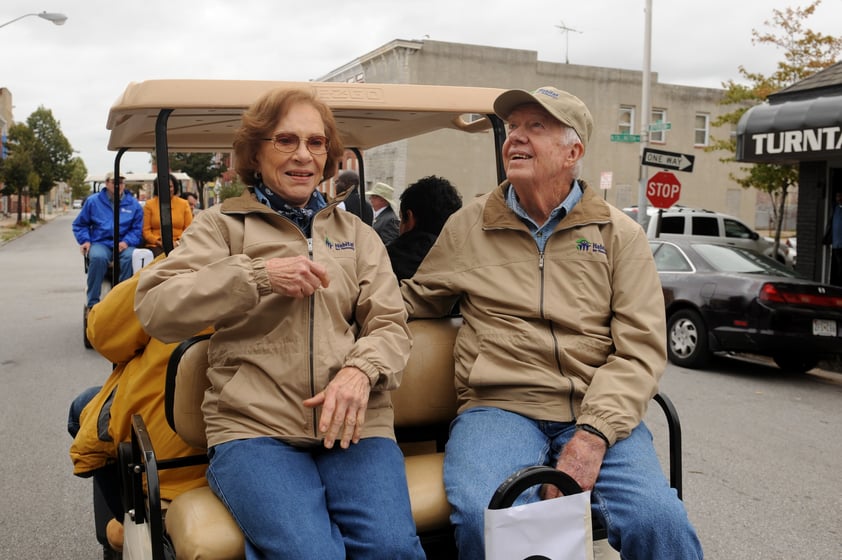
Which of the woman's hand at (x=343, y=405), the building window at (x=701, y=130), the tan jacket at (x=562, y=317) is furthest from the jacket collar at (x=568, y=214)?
the building window at (x=701, y=130)

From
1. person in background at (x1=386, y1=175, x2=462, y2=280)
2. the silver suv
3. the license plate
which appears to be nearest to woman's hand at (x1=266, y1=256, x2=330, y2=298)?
person in background at (x1=386, y1=175, x2=462, y2=280)

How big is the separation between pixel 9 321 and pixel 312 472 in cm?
1055

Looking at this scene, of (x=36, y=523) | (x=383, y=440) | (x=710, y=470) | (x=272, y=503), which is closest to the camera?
(x=272, y=503)

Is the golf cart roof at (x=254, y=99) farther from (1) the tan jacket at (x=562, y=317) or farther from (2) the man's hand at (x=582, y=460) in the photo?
(2) the man's hand at (x=582, y=460)

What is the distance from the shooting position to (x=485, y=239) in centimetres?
316

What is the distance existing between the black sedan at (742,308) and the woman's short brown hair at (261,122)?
6970 mm

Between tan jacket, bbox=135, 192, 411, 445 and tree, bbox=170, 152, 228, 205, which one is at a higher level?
tree, bbox=170, 152, 228, 205

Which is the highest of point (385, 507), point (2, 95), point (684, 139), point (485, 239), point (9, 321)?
point (2, 95)

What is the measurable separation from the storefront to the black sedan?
84.7 inches

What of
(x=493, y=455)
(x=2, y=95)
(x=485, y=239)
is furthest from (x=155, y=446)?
(x=2, y=95)

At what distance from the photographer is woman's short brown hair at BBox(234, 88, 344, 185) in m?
2.81

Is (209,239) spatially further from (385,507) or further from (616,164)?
(616,164)

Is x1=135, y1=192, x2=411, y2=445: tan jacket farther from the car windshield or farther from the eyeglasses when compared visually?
the car windshield

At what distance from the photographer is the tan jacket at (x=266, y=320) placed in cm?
246
